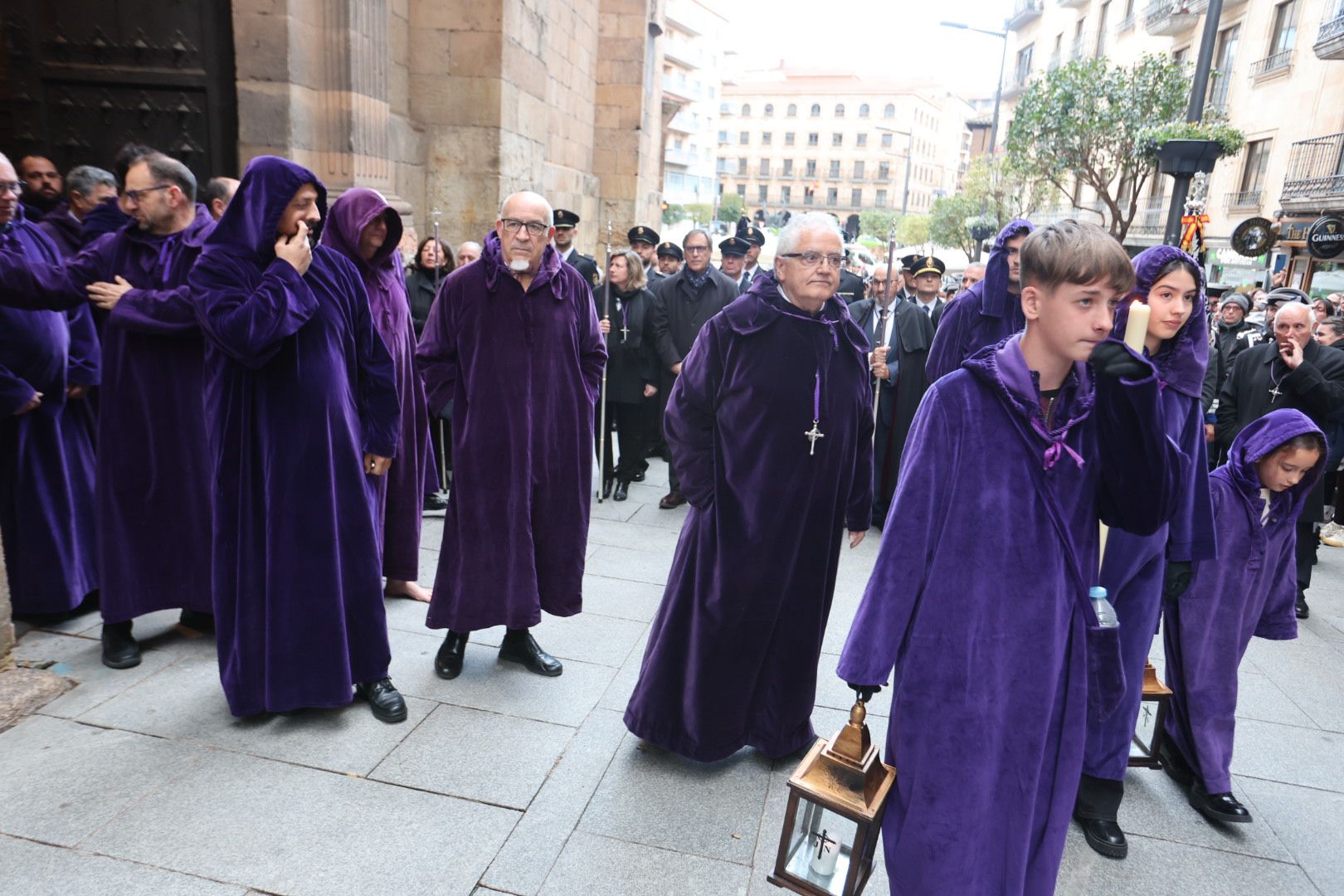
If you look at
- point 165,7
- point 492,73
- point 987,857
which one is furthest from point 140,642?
point 492,73

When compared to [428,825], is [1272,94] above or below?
above

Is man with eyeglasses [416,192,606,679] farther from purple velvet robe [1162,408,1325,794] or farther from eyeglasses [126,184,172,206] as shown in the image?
purple velvet robe [1162,408,1325,794]

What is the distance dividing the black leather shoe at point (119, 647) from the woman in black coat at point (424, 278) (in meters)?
3.41

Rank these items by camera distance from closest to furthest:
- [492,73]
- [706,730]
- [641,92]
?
[706,730] < [492,73] < [641,92]

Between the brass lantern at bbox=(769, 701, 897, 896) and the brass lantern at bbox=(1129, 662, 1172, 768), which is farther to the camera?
the brass lantern at bbox=(1129, 662, 1172, 768)

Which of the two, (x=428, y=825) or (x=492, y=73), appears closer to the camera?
(x=428, y=825)

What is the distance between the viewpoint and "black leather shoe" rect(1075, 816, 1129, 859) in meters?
3.05

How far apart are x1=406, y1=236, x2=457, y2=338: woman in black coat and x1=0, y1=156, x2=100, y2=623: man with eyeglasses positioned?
106 inches

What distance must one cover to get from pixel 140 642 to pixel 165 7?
5030 mm

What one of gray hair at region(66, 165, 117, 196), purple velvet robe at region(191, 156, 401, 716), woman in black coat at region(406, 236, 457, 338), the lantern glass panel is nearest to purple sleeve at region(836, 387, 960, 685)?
the lantern glass panel

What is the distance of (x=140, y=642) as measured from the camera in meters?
4.20

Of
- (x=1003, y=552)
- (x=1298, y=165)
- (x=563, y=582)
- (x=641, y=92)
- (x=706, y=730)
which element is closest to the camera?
(x=1003, y=552)

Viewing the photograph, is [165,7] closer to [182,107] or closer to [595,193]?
[182,107]

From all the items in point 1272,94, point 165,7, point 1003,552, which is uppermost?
point 1272,94
